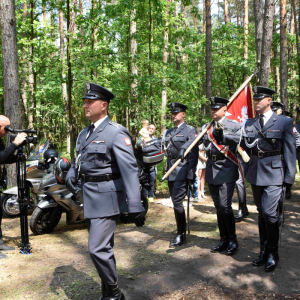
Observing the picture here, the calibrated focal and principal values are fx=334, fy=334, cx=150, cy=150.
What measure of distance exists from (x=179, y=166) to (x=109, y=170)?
2.22 meters

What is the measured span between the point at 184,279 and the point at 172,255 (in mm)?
910

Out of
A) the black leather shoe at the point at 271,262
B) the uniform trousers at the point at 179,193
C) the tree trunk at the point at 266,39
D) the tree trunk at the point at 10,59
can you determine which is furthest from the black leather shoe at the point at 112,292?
the tree trunk at the point at 266,39

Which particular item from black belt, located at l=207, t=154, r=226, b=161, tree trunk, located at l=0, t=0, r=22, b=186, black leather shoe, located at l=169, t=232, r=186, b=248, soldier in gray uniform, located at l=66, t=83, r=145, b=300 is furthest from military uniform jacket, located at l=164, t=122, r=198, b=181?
tree trunk, located at l=0, t=0, r=22, b=186

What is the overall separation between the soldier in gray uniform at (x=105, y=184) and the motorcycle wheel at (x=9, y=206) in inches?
182

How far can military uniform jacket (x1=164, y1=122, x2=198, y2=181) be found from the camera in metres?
5.33

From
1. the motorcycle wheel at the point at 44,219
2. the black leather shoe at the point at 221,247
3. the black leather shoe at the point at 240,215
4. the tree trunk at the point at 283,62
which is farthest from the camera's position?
the tree trunk at the point at 283,62

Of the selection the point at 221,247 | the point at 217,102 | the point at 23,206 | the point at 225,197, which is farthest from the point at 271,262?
the point at 23,206

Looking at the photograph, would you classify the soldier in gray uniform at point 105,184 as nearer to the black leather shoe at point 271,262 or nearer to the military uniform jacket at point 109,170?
the military uniform jacket at point 109,170

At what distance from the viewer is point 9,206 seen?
737cm

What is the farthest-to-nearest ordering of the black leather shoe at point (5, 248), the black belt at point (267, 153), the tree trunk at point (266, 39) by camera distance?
the tree trunk at point (266, 39) < the black leather shoe at point (5, 248) < the black belt at point (267, 153)

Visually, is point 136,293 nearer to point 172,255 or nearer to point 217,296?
point 217,296

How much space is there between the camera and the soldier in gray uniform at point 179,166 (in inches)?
210

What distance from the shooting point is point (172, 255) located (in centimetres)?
495

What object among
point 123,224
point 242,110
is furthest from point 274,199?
point 123,224
